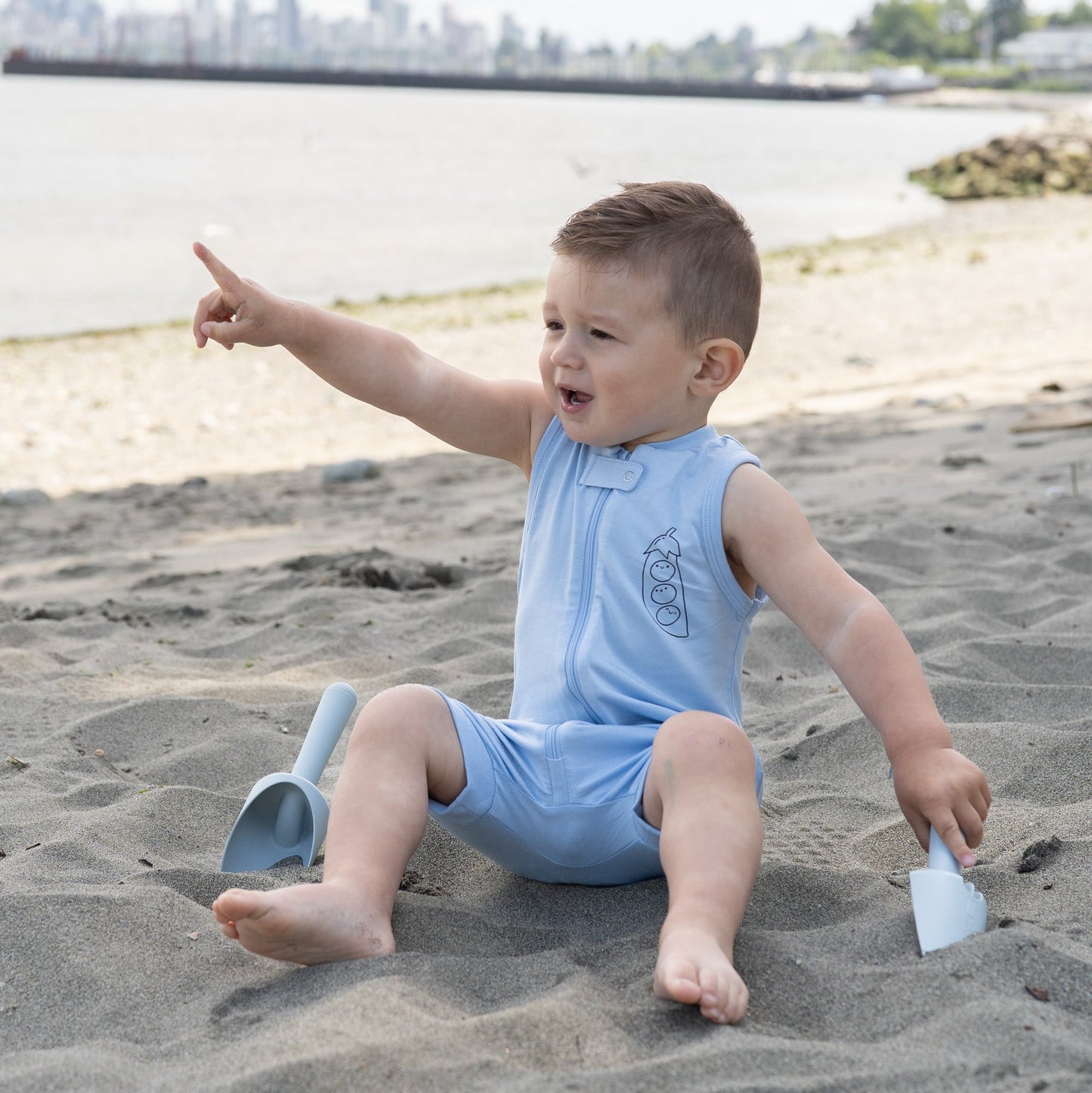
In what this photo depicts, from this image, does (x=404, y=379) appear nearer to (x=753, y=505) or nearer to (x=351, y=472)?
(x=753, y=505)

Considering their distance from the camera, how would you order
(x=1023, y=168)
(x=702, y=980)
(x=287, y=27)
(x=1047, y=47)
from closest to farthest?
1. (x=702, y=980)
2. (x=1023, y=168)
3. (x=287, y=27)
4. (x=1047, y=47)

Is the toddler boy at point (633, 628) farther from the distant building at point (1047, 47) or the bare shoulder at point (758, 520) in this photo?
the distant building at point (1047, 47)

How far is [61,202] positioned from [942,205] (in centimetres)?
1757

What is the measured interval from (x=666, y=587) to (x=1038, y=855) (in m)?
0.70

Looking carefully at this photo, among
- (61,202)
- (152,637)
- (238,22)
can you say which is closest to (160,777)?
(152,637)

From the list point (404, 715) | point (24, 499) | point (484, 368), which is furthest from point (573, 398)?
point (484, 368)

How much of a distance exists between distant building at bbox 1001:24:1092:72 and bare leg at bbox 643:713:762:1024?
140m

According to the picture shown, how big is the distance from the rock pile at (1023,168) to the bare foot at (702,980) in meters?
26.7

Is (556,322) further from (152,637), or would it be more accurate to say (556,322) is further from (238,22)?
(238,22)

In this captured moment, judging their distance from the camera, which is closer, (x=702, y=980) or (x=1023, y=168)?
(x=702, y=980)

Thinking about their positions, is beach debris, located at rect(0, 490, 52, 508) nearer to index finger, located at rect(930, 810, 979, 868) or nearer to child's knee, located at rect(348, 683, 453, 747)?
child's knee, located at rect(348, 683, 453, 747)

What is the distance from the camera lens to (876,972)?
163 cm

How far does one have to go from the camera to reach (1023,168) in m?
27.2

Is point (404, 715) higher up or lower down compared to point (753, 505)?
lower down
